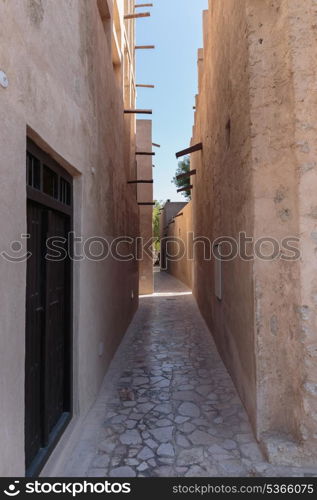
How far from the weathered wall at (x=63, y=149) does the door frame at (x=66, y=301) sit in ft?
0.22

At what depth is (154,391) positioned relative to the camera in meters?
3.92

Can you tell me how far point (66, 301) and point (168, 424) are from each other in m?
1.66

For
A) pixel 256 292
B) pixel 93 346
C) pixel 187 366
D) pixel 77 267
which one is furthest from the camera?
pixel 187 366

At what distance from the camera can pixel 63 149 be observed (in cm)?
269

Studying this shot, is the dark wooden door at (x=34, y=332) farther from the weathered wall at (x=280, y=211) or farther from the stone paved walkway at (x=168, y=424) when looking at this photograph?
the weathered wall at (x=280, y=211)

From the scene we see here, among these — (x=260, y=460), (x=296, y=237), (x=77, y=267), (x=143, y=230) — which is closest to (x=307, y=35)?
(x=296, y=237)

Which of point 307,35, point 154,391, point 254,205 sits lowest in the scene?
point 154,391

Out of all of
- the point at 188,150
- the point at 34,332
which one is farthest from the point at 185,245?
the point at 34,332

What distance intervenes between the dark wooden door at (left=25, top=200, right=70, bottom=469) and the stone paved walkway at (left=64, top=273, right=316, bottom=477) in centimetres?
44

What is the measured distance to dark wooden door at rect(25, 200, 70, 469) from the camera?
7.51ft

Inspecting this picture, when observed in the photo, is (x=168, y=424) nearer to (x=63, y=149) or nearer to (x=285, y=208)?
(x=285, y=208)

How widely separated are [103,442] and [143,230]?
12036 millimetres
